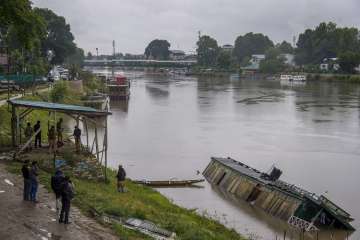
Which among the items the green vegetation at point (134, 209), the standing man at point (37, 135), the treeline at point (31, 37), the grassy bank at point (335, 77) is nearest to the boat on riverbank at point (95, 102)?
Answer: the treeline at point (31, 37)

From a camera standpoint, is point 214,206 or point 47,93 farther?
point 47,93

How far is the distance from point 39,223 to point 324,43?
176 metres

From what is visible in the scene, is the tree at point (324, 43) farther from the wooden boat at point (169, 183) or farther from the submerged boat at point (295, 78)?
the wooden boat at point (169, 183)

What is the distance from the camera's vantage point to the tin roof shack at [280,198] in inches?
1014

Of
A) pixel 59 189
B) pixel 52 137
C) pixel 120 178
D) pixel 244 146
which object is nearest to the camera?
pixel 59 189

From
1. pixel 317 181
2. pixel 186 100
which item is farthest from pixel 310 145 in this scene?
pixel 186 100

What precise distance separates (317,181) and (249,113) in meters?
41.7

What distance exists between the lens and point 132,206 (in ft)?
65.7

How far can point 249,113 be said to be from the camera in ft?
251

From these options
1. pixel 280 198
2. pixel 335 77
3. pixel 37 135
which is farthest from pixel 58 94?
pixel 335 77

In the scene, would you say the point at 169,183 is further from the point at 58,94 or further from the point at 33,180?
the point at 58,94

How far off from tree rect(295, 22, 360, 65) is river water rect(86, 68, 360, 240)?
3562 inches

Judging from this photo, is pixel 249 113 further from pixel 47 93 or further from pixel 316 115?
pixel 47 93

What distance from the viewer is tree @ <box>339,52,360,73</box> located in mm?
150500
